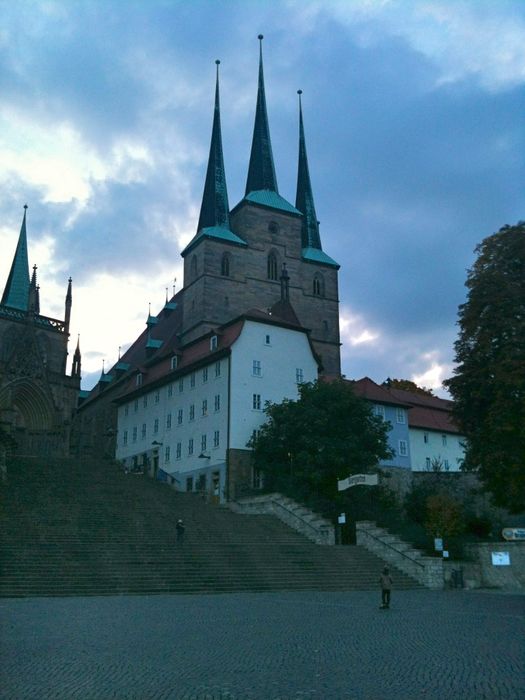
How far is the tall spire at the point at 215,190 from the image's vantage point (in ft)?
252

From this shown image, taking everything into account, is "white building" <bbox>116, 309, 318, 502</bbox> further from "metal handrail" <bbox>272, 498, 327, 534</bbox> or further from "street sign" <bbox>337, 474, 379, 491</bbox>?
"street sign" <bbox>337, 474, 379, 491</bbox>

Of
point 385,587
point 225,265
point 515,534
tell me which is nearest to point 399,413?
point 225,265

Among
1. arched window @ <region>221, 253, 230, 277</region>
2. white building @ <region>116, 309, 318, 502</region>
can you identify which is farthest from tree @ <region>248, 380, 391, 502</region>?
arched window @ <region>221, 253, 230, 277</region>

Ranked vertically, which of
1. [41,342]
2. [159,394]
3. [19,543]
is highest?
[41,342]

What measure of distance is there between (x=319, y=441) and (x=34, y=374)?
102 ft

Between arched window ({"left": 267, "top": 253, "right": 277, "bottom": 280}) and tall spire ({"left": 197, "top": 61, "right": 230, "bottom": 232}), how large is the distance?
17.6ft

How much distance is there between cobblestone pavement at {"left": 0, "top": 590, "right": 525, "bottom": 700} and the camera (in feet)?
30.7

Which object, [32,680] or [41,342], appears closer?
[32,680]

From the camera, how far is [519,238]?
32.3 meters

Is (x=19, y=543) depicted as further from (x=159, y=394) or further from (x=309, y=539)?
(x=159, y=394)

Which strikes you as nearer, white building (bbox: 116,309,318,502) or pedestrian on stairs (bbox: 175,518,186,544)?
pedestrian on stairs (bbox: 175,518,186,544)

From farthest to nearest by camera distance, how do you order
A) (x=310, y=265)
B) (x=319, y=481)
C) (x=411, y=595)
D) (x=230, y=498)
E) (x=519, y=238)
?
1. (x=310, y=265)
2. (x=230, y=498)
3. (x=319, y=481)
4. (x=519, y=238)
5. (x=411, y=595)

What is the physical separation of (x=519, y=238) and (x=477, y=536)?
1844 cm

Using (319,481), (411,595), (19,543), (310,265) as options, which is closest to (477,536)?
(319,481)
